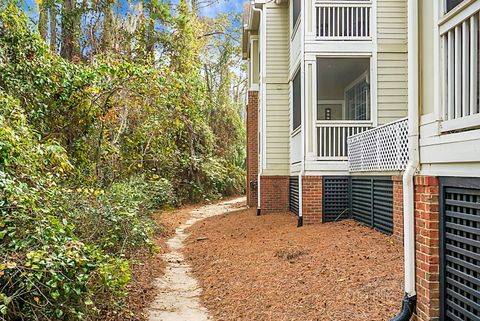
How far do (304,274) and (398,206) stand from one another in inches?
84.0

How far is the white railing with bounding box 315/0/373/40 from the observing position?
10.2m

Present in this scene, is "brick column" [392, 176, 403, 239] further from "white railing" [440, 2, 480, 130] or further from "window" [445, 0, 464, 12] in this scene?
"window" [445, 0, 464, 12]

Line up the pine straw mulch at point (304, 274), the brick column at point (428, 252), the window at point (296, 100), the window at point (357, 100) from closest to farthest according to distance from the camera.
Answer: the brick column at point (428, 252) → the pine straw mulch at point (304, 274) → the window at point (296, 100) → the window at point (357, 100)

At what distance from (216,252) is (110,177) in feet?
11.5

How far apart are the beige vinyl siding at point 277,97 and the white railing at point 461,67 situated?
33.9 feet

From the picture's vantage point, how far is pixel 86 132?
28.0 ft

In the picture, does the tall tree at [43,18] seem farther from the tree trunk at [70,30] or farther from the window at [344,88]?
the window at [344,88]

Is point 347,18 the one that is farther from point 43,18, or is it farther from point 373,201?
point 43,18

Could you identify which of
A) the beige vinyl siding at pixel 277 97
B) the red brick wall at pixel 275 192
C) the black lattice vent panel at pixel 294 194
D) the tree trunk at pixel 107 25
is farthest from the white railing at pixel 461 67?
the tree trunk at pixel 107 25

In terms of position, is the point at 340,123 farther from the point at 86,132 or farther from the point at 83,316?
the point at 83,316

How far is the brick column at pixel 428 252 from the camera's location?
3682 millimetres

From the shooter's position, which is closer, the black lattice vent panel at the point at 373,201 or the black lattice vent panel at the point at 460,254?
the black lattice vent panel at the point at 460,254

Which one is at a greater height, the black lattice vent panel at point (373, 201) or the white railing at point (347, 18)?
the white railing at point (347, 18)

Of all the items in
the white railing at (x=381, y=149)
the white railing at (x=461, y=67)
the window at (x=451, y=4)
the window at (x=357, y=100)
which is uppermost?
the window at (x=357, y=100)
